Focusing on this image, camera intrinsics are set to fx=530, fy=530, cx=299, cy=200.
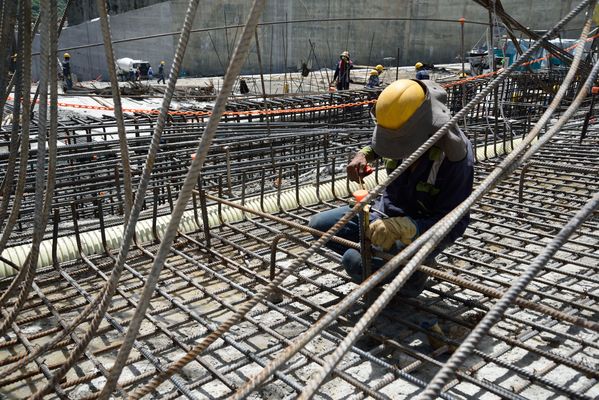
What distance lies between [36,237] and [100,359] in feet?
Result: 2.91

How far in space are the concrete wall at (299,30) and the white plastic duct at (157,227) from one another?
23548 mm

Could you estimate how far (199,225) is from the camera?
15.0ft

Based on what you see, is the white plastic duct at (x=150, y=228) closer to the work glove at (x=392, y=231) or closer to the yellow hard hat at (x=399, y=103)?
the work glove at (x=392, y=231)

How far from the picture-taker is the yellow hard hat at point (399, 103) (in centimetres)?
280

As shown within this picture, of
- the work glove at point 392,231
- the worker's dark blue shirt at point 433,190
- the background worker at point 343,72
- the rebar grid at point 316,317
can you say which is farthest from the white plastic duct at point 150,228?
the background worker at point 343,72

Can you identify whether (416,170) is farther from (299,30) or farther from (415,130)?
(299,30)

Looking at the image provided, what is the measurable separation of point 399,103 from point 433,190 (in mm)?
572

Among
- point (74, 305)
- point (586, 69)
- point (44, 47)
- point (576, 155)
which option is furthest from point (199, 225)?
point (576, 155)

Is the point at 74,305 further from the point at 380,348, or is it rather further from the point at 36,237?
the point at 380,348

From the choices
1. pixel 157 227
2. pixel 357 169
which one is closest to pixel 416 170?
pixel 357 169

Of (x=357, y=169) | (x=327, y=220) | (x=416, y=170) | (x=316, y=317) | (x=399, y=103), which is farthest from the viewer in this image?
(x=327, y=220)

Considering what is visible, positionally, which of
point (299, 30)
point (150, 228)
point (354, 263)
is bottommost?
point (150, 228)

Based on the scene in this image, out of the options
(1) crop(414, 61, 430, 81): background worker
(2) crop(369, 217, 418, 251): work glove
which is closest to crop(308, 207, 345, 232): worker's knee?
(2) crop(369, 217, 418, 251): work glove

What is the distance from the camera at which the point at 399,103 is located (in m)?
2.80
